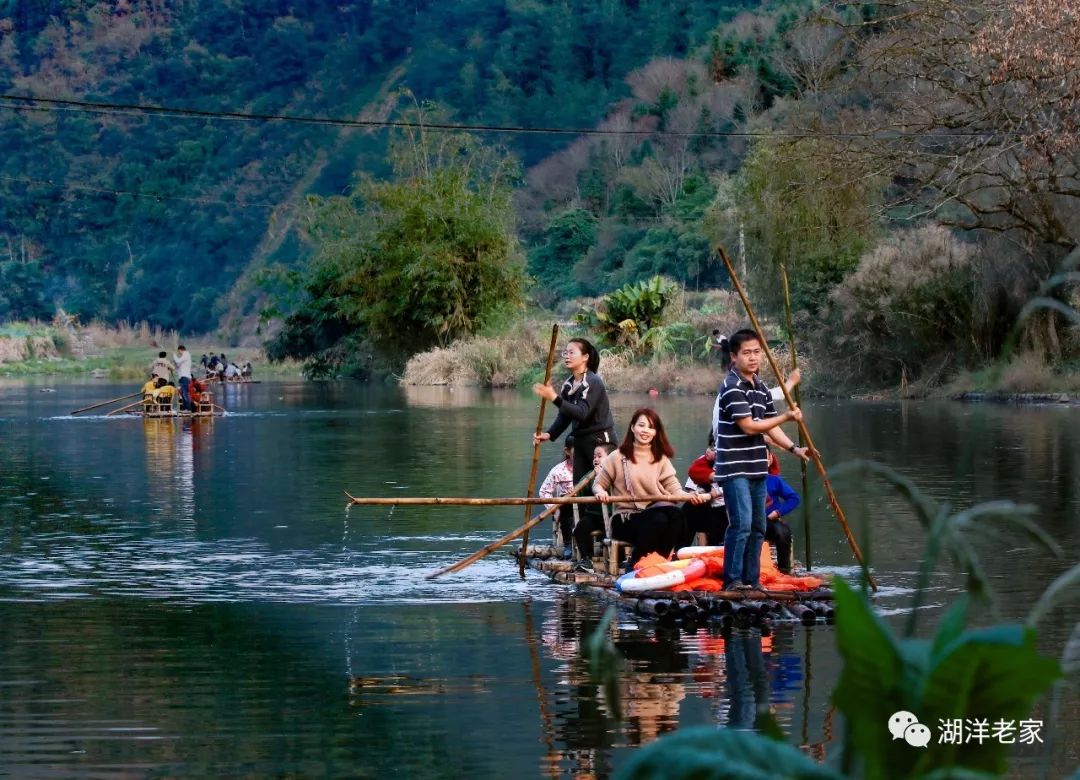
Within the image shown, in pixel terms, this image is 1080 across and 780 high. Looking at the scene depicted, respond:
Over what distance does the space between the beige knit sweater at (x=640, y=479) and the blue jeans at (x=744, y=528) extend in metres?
1.56

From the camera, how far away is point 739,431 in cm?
1205

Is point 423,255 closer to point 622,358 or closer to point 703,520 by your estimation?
point 622,358

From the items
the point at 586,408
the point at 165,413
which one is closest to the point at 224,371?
the point at 165,413

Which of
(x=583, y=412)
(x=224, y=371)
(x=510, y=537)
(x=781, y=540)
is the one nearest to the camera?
(x=781, y=540)

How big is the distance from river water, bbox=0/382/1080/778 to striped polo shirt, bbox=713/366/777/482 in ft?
3.60

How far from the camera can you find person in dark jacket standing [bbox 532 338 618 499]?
1493cm

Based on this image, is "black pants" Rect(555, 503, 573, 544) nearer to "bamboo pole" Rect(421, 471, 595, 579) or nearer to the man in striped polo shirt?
"bamboo pole" Rect(421, 471, 595, 579)

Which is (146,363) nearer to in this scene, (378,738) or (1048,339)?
(1048,339)

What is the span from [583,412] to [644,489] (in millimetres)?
1129

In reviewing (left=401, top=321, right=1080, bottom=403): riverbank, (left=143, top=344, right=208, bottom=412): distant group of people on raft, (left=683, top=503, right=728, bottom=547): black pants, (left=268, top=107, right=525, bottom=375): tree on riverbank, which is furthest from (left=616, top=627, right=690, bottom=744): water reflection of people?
(left=268, top=107, right=525, bottom=375): tree on riverbank

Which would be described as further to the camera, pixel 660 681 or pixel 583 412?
pixel 583 412

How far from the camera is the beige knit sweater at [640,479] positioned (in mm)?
13969

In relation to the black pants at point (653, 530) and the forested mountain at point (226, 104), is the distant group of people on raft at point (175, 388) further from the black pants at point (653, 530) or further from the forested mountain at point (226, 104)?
the forested mountain at point (226, 104)

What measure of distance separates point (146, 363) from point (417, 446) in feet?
210
